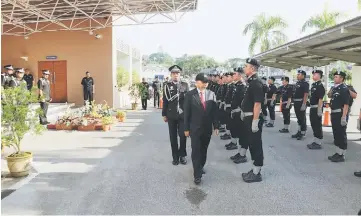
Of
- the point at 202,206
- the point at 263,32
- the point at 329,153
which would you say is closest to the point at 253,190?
the point at 202,206

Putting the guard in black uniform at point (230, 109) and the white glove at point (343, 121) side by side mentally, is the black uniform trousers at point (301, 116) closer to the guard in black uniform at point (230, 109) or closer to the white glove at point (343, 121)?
the guard in black uniform at point (230, 109)

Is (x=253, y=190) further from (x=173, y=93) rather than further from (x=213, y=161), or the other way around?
(x=173, y=93)

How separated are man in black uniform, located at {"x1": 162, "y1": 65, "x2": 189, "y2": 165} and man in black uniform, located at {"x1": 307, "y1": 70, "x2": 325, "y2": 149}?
3.42 m

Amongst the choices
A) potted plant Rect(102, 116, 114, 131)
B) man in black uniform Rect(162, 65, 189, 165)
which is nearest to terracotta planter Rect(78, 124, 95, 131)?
potted plant Rect(102, 116, 114, 131)

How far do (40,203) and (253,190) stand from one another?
2890 mm

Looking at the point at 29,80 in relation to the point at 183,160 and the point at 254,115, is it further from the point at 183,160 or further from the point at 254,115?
the point at 254,115

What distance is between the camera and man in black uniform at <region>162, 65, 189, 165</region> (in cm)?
622

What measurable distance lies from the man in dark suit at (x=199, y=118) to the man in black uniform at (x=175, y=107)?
0.83 metres

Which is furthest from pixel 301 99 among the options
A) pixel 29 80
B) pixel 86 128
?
pixel 29 80

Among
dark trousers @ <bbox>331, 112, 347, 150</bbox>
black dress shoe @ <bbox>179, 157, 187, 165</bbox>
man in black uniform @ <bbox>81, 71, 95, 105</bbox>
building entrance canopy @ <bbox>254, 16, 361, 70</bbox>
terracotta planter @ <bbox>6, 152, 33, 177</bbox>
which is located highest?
building entrance canopy @ <bbox>254, 16, 361, 70</bbox>

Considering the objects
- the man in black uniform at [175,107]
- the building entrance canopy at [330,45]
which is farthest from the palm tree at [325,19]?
the man in black uniform at [175,107]

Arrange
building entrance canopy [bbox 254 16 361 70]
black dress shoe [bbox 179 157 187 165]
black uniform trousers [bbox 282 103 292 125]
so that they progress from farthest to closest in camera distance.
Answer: black uniform trousers [bbox 282 103 292 125] < building entrance canopy [bbox 254 16 361 70] < black dress shoe [bbox 179 157 187 165]

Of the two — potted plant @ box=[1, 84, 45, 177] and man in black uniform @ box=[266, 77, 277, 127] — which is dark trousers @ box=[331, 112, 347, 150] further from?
potted plant @ box=[1, 84, 45, 177]

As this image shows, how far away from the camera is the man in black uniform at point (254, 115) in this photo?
205 inches
